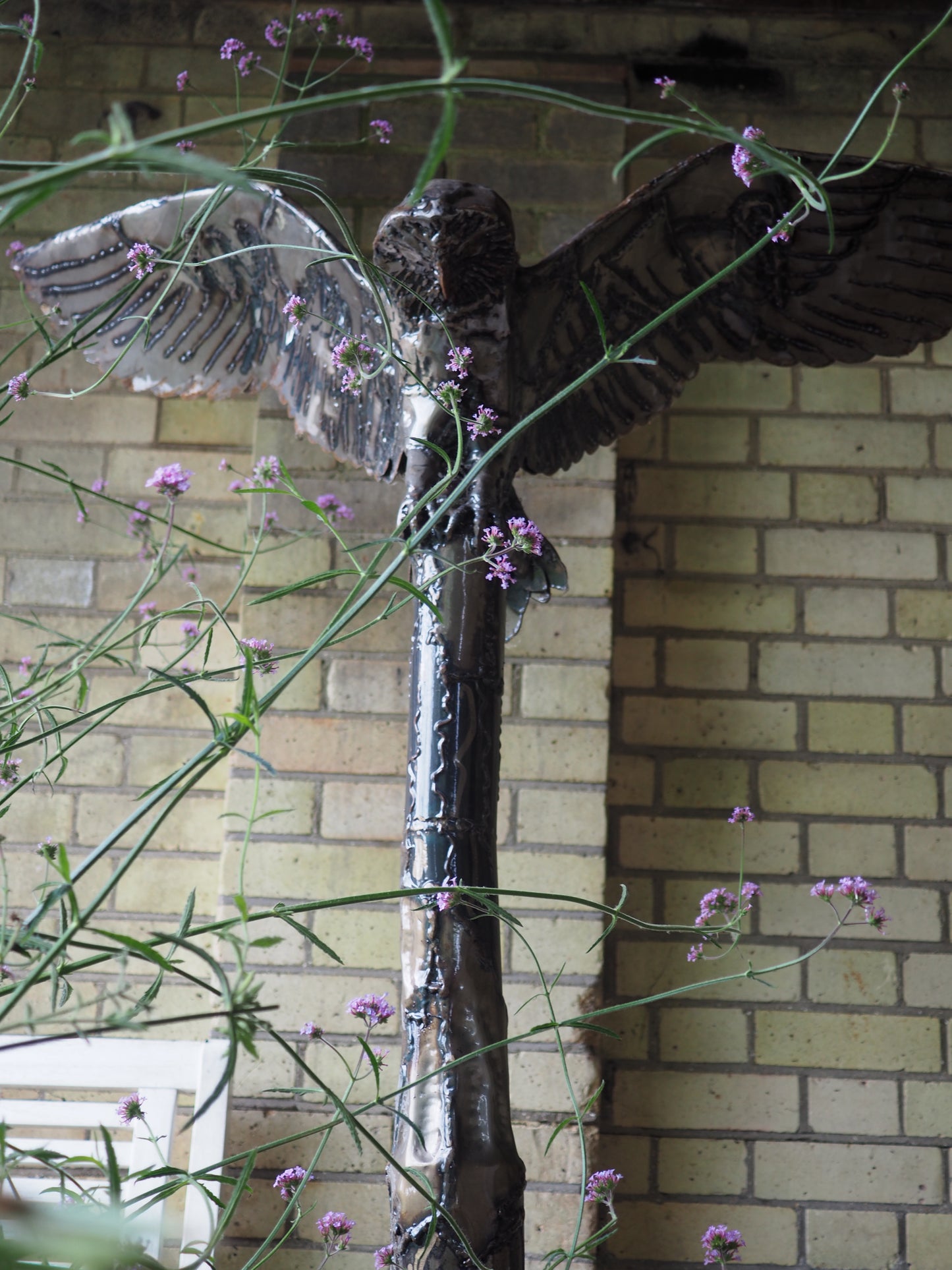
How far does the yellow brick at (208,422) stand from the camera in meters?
1.95

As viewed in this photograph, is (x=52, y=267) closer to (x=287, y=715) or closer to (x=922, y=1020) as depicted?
(x=287, y=715)

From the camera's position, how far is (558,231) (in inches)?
72.0

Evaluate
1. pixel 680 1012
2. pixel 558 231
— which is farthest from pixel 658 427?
pixel 680 1012

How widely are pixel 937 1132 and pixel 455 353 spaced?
1.38 meters

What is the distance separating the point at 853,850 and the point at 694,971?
310mm

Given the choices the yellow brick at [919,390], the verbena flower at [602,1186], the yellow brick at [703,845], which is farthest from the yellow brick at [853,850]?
the verbena flower at [602,1186]

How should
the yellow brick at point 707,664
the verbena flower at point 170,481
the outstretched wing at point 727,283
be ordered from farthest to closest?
the yellow brick at point 707,664
the outstretched wing at point 727,283
the verbena flower at point 170,481

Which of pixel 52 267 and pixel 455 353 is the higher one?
pixel 52 267

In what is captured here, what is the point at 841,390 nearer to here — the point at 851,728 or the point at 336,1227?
the point at 851,728

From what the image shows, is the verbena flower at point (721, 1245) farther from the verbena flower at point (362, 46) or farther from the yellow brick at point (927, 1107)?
the verbena flower at point (362, 46)

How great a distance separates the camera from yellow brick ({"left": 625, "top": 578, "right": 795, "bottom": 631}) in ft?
6.12

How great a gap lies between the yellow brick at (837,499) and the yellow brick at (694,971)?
657mm

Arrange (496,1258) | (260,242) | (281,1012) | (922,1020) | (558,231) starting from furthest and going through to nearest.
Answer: (558,231), (922,1020), (281,1012), (260,242), (496,1258)

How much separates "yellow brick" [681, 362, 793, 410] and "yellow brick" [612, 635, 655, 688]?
0.42 m
